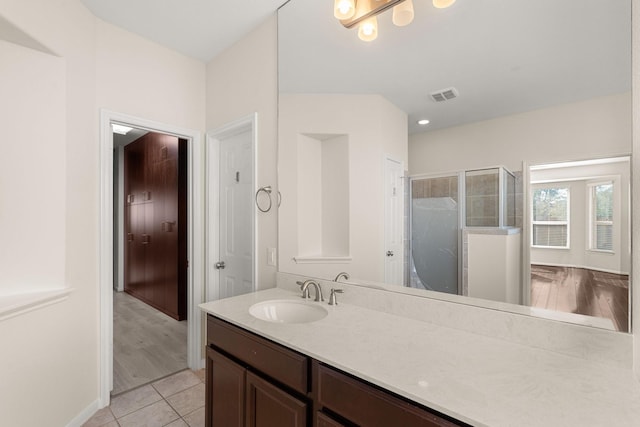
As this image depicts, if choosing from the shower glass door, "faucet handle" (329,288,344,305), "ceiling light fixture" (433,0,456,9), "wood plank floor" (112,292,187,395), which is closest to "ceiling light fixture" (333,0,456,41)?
"ceiling light fixture" (433,0,456,9)

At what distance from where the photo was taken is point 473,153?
1.34 metres

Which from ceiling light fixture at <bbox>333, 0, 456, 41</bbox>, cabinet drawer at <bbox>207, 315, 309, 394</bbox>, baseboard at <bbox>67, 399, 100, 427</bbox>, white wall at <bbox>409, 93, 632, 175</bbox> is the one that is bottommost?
baseboard at <bbox>67, 399, 100, 427</bbox>

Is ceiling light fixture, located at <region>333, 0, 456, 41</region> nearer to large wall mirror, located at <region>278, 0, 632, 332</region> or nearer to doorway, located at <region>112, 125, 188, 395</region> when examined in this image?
large wall mirror, located at <region>278, 0, 632, 332</region>

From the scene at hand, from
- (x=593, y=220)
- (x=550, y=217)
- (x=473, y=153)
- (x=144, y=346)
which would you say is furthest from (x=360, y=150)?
(x=144, y=346)

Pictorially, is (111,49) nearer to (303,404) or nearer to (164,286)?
(303,404)

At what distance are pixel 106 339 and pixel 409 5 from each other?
2824 millimetres

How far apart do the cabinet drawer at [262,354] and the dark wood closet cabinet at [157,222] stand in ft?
8.21

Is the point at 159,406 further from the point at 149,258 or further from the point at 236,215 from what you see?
the point at 149,258

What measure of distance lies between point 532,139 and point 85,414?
3012 mm

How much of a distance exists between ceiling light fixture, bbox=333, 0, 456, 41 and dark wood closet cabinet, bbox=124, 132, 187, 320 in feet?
9.21

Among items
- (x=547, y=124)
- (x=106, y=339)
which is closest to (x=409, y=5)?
(x=547, y=124)

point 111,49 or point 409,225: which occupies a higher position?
point 111,49

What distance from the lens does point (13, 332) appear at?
1592mm

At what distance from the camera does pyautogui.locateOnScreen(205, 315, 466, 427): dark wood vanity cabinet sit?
2.98ft
